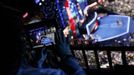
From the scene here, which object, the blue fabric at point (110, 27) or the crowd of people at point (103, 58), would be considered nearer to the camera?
the crowd of people at point (103, 58)

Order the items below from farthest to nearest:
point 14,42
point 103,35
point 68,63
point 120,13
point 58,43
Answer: point 120,13 < point 103,35 < point 58,43 < point 68,63 < point 14,42

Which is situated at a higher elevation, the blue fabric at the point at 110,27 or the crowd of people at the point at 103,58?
the blue fabric at the point at 110,27

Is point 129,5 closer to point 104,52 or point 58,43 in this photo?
point 104,52

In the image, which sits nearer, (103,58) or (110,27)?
(103,58)

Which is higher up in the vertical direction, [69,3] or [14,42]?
[69,3]

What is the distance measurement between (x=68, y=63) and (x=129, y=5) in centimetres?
200

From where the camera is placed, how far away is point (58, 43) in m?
1.87

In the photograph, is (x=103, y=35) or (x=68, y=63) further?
(x=103, y=35)

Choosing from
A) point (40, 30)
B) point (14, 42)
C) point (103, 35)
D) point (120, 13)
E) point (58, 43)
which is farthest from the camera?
Answer: point (120, 13)

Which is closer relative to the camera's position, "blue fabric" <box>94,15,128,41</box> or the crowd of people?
the crowd of people

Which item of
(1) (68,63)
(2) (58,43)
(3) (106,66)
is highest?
(2) (58,43)

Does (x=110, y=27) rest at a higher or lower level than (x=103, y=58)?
higher

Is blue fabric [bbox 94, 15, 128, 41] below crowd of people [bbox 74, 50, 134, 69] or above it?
above

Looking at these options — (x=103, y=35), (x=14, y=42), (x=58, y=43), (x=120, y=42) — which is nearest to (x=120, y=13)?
(x=103, y=35)
